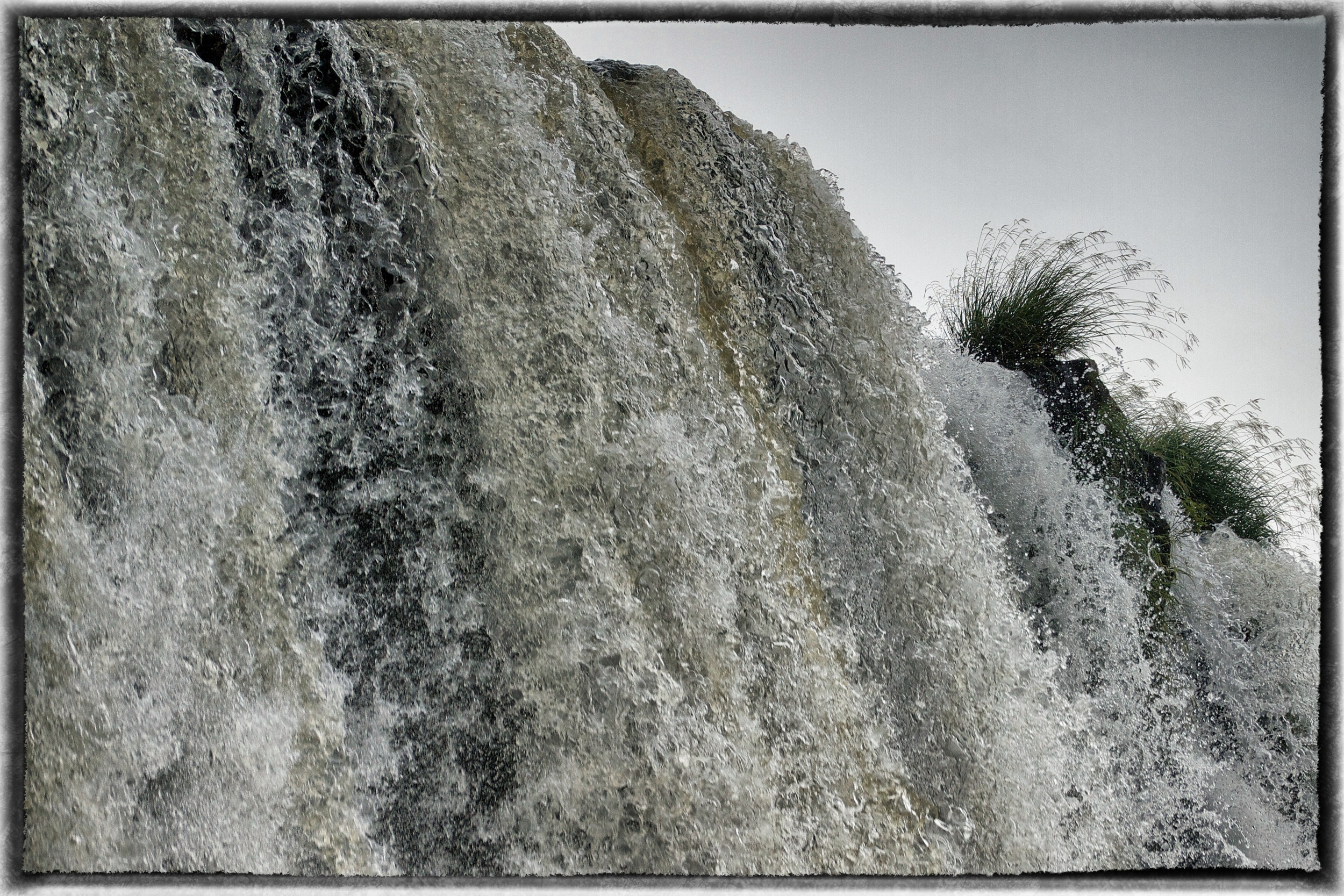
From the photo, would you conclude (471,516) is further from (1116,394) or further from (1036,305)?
(1116,394)

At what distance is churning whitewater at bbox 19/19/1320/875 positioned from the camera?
89 centimetres

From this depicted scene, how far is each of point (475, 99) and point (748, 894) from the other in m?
1.00

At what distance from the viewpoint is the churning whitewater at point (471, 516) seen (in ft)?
2.93

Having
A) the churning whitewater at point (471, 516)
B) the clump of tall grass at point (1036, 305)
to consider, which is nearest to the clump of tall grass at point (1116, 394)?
the clump of tall grass at point (1036, 305)

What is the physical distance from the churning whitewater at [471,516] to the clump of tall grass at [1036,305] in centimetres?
92

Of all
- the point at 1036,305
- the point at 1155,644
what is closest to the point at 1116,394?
the point at 1036,305

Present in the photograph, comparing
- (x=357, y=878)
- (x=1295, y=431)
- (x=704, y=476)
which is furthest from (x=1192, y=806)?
(x=357, y=878)

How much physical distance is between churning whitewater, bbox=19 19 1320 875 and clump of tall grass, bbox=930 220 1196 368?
92 centimetres

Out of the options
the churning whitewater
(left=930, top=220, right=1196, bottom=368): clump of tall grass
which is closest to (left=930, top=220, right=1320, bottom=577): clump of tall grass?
(left=930, top=220, right=1196, bottom=368): clump of tall grass

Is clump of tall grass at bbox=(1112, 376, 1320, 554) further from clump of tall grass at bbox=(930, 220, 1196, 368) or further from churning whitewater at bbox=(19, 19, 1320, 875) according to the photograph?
churning whitewater at bbox=(19, 19, 1320, 875)

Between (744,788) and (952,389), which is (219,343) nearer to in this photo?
(744,788)

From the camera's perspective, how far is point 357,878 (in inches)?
36.3

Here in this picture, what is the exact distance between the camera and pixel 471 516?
112cm

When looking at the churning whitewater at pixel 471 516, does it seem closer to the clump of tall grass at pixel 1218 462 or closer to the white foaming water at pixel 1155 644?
the white foaming water at pixel 1155 644
